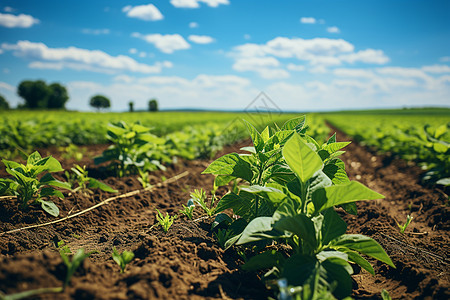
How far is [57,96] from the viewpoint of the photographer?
77438mm

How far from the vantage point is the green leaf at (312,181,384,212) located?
1452mm

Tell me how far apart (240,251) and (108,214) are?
189 cm

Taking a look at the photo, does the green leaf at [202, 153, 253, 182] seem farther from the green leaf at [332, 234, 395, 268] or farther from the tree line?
the tree line

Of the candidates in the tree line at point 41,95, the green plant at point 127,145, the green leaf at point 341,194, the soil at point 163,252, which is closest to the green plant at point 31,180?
the soil at point 163,252

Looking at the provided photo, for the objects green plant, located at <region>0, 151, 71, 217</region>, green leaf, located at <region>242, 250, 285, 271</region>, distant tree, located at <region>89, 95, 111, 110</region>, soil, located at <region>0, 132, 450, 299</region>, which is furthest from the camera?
distant tree, located at <region>89, 95, 111, 110</region>

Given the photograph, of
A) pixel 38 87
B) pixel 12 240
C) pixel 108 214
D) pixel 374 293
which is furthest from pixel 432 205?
pixel 38 87

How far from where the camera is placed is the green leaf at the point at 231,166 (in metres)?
1.98

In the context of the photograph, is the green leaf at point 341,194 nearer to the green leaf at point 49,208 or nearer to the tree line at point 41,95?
the green leaf at point 49,208

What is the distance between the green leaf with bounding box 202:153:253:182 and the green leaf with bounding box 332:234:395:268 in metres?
0.77

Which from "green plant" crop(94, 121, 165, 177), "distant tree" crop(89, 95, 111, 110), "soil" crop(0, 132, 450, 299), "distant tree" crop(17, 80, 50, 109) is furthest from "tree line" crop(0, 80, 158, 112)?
"soil" crop(0, 132, 450, 299)

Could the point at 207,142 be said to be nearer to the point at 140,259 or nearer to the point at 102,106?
the point at 140,259

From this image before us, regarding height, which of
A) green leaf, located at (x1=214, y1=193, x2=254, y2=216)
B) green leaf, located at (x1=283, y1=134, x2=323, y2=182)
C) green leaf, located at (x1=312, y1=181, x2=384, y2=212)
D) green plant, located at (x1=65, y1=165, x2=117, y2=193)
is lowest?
green plant, located at (x1=65, y1=165, x2=117, y2=193)

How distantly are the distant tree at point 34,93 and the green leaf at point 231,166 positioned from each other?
277 feet

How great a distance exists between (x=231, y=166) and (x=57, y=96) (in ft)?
298
